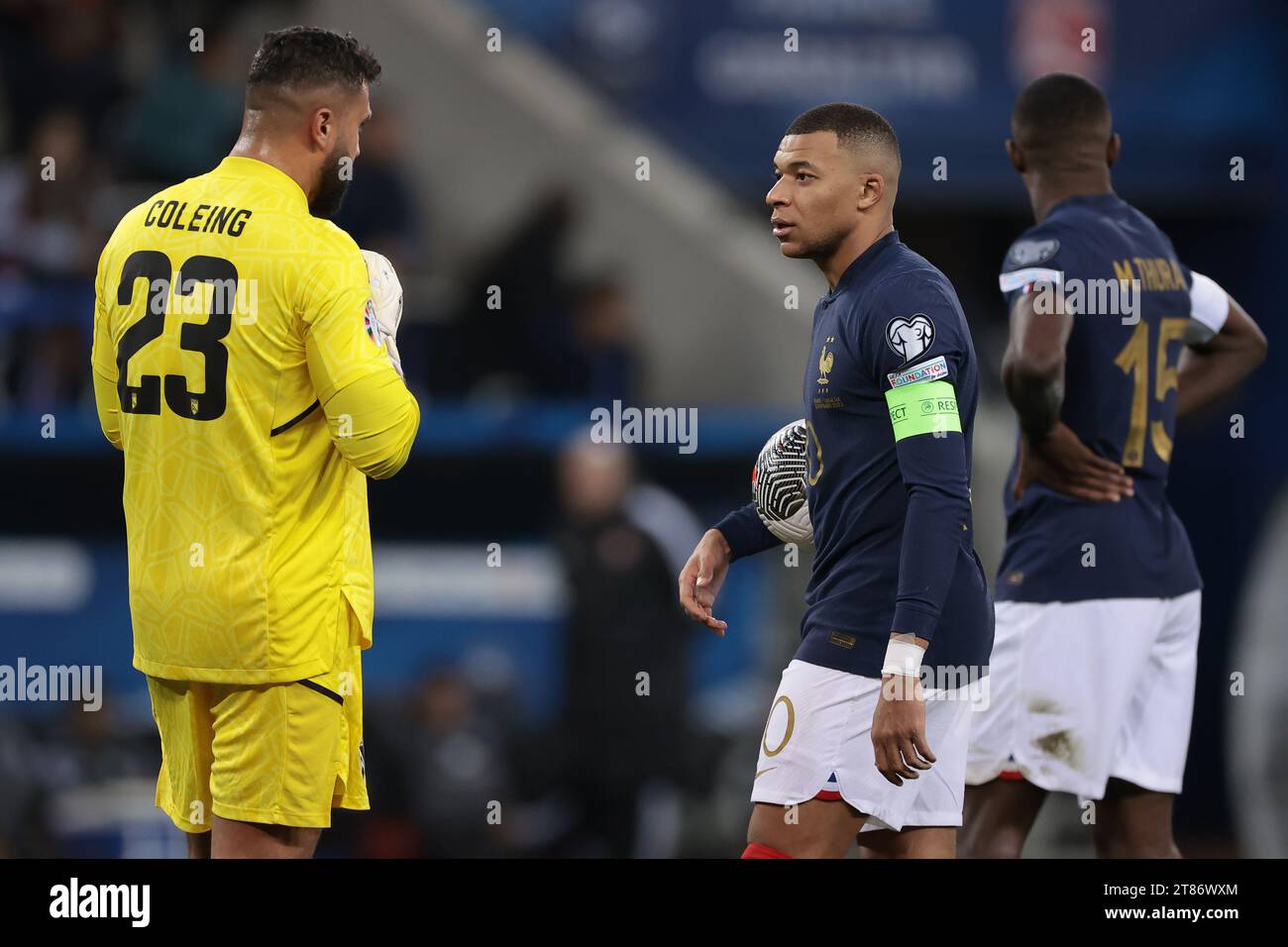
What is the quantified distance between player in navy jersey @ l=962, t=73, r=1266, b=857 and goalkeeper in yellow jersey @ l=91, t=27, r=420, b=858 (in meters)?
1.76

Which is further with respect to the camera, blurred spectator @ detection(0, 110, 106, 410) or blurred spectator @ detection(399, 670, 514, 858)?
blurred spectator @ detection(0, 110, 106, 410)

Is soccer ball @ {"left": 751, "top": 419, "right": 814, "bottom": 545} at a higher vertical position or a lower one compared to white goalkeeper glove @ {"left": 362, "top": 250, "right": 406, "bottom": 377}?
lower

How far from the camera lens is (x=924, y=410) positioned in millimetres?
3736

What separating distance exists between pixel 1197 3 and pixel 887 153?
28.9ft

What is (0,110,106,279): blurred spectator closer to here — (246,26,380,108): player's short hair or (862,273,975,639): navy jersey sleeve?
(246,26,380,108): player's short hair

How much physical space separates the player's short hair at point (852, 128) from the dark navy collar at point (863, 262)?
17 cm

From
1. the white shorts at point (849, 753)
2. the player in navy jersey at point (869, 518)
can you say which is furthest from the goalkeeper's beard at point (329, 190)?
the white shorts at point (849, 753)

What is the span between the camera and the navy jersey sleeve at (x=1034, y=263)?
15.3ft

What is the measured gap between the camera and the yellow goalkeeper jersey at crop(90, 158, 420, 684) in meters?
3.75

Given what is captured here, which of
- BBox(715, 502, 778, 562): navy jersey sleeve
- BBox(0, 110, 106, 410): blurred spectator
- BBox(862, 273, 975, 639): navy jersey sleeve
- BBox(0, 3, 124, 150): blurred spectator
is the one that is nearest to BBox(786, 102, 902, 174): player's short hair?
BBox(862, 273, 975, 639): navy jersey sleeve

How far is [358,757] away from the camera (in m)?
3.96

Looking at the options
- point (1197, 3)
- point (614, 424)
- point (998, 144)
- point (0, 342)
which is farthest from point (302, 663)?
point (1197, 3)
